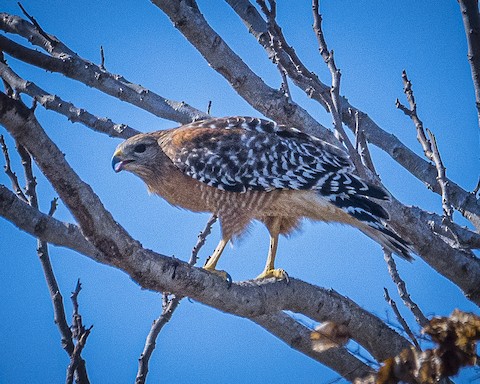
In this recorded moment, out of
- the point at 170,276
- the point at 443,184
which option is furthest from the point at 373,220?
the point at 170,276

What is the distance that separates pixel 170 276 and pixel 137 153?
2.29 meters

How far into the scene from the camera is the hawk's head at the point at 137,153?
5.27 meters

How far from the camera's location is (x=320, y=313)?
4008mm

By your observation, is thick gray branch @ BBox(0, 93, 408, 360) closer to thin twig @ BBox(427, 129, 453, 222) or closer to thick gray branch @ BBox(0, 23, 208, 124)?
thin twig @ BBox(427, 129, 453, 222)

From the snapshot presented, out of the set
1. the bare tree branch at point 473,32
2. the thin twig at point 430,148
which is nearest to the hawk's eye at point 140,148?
A: the thin twig at point 430,148

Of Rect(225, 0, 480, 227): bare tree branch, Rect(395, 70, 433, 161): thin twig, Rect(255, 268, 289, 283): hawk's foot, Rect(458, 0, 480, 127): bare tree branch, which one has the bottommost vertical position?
Rect(255, 268, 289, 283): hawk's foot

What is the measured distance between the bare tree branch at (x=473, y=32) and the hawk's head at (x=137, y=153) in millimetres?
2474

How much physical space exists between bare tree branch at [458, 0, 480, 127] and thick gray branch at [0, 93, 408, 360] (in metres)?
1.58

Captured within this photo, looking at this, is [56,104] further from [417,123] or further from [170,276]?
[417,123]

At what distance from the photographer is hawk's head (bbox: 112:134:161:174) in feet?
17.3

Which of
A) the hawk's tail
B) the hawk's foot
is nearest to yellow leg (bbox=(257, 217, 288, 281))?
the hawk's foot

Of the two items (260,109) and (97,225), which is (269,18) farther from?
(97,225)

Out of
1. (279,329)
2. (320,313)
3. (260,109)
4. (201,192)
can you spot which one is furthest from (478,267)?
(201,192)

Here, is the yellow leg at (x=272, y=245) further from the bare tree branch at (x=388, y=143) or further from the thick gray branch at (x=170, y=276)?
the bare tree branch at (x=388, y=143)
